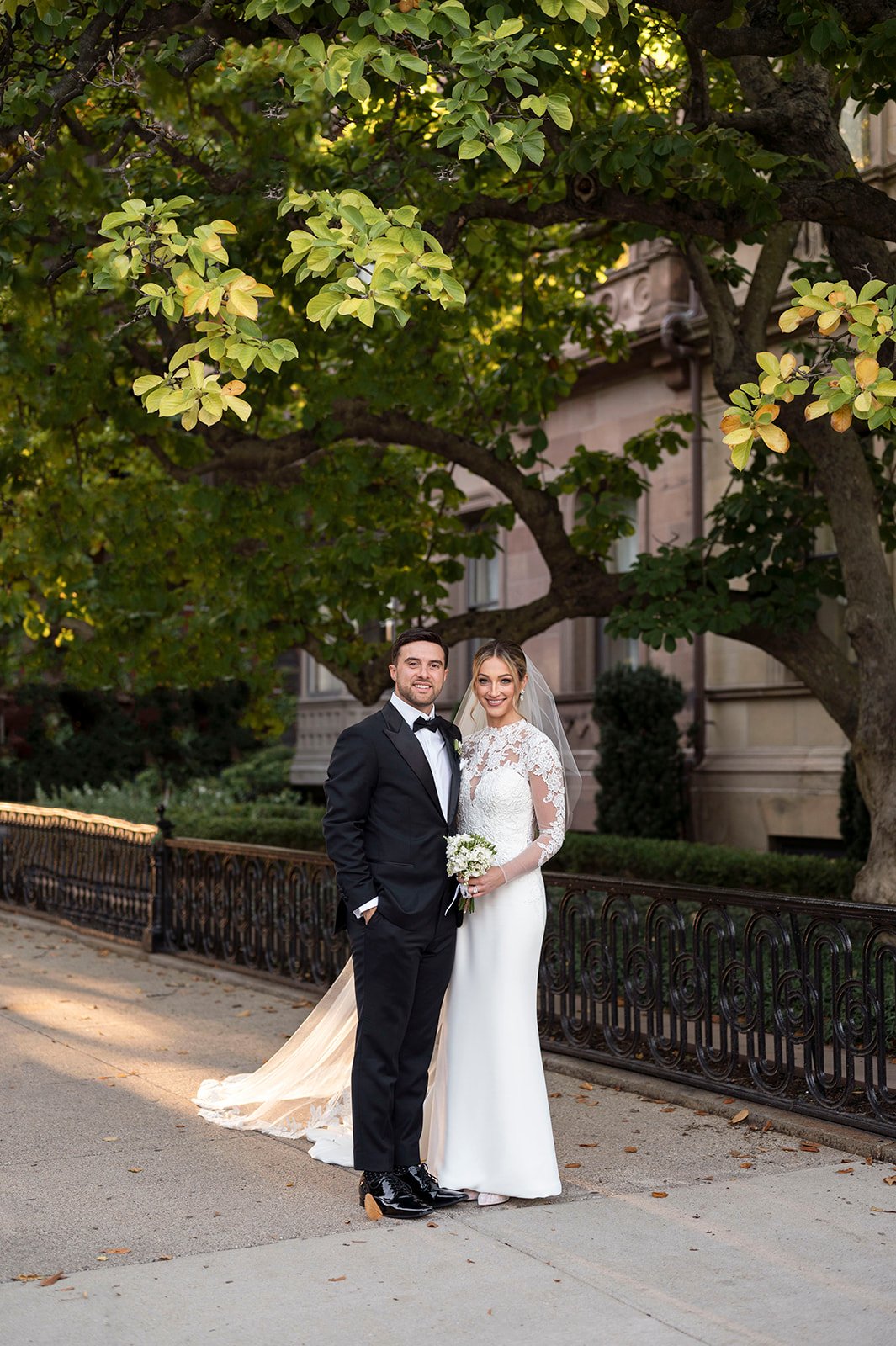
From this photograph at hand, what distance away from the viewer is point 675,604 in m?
10.8

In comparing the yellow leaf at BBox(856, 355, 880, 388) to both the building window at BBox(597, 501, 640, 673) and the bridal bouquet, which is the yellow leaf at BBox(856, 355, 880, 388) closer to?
the bridal bouquet

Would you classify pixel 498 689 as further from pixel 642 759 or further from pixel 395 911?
pixel 642 759

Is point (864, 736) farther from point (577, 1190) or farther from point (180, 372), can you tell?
point (180, 372)

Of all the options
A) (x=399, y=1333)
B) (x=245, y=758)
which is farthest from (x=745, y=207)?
(x=245, y=758)

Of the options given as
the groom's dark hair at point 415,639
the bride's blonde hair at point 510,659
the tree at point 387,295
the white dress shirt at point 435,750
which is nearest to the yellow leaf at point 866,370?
the tree at point 387,295

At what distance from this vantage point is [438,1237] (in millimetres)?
5676

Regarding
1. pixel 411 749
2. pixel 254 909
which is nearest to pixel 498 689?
pixel 411 749

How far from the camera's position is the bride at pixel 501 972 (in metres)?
6.16

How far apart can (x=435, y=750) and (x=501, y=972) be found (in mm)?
954

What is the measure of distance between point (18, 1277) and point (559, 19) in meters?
5.17

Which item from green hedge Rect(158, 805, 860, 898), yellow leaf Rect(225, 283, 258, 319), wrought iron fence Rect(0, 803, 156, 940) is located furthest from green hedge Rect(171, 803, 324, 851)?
yellow leaf Rect(225, 283, 258, 319)

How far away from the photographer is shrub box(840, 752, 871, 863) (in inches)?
582

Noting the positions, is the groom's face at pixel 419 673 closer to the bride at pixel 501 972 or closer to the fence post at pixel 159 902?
the bride at pixel 501 972

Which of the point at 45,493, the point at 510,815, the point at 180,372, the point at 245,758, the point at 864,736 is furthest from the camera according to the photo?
the point at 245,758
